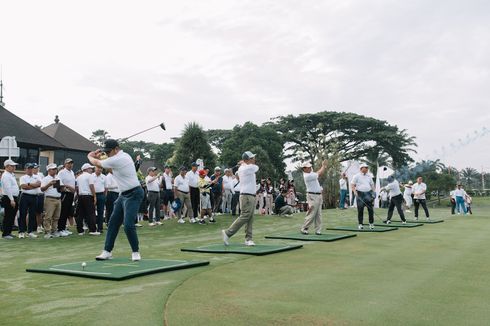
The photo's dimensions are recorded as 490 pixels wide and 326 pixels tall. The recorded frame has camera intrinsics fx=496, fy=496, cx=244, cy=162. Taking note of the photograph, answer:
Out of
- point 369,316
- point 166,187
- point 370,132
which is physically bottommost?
point 369,316

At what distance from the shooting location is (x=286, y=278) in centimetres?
706

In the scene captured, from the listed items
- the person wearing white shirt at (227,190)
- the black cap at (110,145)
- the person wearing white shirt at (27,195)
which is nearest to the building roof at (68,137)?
the person wearing white shirt at (227,190)

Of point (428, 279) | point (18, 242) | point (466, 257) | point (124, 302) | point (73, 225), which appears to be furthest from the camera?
point (73, 225)

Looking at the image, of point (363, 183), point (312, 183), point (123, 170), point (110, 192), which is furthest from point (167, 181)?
point (123, 170)

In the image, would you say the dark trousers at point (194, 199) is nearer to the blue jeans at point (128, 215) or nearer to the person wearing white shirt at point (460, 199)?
the blue jeans at point (128, 215)

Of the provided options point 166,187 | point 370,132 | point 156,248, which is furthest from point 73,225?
point 370,132

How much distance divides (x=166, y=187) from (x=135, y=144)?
3442 inches

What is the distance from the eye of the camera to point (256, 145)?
55.8 meters

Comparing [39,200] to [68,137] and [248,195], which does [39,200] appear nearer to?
[248,195]

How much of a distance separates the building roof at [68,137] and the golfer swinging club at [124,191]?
5037cm

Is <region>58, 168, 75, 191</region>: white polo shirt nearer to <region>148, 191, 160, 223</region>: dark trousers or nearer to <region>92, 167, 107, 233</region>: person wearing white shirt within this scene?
<region>92, 167, 107, 233</region>: person wearing white shirt

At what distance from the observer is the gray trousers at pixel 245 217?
429 inches

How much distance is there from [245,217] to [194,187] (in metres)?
8.13

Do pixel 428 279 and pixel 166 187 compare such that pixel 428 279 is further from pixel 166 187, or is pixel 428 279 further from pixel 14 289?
pixel 166 187
